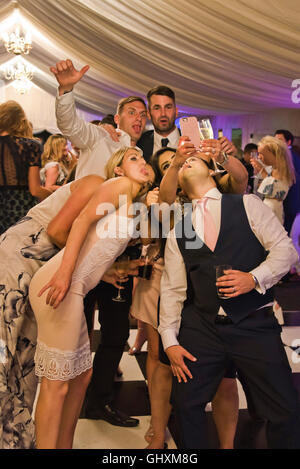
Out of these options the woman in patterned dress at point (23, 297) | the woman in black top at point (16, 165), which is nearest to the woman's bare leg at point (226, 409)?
the woman in patterned dress at point (23, 297)

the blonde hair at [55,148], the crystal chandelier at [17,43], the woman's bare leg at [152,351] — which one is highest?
the crystal chandelier at [17,43]

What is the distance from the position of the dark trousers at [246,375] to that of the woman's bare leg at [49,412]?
1.24 feet

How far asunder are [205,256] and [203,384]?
42 cm

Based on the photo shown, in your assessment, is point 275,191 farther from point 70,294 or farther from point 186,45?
point 70,294

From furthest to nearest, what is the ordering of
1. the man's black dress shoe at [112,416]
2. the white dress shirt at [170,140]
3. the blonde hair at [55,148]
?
the blonde hair at [55,148] < the white dress shirt at [170,140] < the man's black dress shoe at [112,416]

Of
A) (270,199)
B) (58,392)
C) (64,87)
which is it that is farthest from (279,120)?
(58,392)

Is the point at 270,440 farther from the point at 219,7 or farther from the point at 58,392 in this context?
the point at 219,7

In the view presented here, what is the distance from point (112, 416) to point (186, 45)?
134 inches

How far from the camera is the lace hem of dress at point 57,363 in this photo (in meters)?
1.44

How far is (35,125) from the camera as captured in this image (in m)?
13.0

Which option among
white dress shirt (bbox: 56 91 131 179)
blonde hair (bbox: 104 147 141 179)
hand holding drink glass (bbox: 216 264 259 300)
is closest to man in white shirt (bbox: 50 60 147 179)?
white dress shirt (bbox: 56 91 131 179)

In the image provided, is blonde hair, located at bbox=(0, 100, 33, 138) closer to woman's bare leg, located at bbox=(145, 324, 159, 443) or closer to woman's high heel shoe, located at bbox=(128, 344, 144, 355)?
woman's bare leg, located at bbox=(145, 324, 159, 443)

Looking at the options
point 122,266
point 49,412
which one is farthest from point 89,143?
point 49,412

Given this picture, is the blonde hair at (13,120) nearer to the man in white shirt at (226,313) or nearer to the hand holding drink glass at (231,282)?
the man in white shirt at (226,313)
